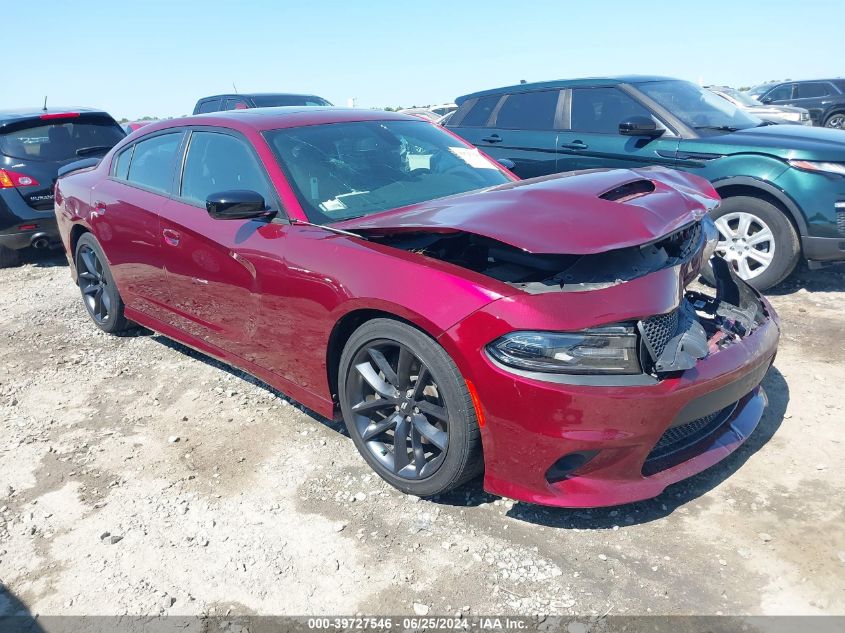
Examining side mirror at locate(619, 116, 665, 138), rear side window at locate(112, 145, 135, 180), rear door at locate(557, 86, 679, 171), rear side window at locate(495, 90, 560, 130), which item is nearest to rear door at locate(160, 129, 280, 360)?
rear side window at locate(112, 145, 135, 180)

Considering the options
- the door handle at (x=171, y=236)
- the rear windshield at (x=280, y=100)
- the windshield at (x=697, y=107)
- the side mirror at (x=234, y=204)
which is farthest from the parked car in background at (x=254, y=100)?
the side mirror at (x=234, y=204)

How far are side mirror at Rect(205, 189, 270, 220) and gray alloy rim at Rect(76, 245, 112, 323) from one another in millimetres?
2250

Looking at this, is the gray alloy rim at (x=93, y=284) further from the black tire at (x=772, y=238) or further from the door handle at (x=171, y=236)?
the black tire at (x=772, y=238)

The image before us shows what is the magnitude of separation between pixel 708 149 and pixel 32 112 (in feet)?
24.1

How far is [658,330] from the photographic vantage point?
8.32 feet

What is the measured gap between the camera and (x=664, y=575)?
7.89 feet

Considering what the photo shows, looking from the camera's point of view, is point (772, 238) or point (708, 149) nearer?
point (772, 238)

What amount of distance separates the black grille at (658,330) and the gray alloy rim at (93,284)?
4023 millimetres

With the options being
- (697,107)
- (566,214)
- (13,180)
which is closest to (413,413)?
(566,214)

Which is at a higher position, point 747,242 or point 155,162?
point 155,162

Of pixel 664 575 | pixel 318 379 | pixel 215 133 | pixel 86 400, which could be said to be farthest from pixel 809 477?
pixel 86 400

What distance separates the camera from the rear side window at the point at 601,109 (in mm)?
6117

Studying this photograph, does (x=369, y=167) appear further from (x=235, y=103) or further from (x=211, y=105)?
(x=211, y=105)

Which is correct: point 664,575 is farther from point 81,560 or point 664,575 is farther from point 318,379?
point 81,560
